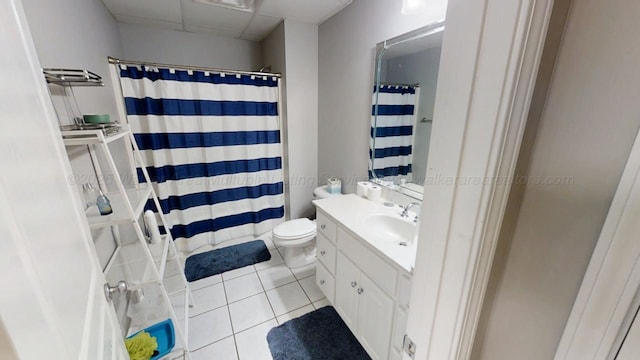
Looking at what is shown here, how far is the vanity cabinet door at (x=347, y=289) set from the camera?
1430 millimetres

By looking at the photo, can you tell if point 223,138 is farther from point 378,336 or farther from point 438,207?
point 438,207

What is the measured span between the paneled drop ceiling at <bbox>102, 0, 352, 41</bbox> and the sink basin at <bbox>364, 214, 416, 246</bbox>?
1669mm

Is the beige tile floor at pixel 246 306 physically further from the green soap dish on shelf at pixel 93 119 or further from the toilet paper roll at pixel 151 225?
the green soap dish on shelf at pixel 93 119

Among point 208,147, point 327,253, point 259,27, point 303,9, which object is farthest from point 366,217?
point 259,27

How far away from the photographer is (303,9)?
2039mm

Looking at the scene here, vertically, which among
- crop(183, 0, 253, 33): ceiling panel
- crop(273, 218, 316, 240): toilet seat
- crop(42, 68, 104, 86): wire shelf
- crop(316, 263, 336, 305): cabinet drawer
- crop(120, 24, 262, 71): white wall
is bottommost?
crop(316, 263, 336, 305): cabinet drawer

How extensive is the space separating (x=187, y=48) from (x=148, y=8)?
57 cm

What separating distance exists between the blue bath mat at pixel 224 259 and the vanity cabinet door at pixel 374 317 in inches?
51.4

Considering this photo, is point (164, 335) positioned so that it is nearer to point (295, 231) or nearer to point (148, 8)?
point (295, 231)

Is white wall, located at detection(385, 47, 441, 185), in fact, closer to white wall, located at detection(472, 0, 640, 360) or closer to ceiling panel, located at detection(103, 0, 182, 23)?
white wall, located at detection(472, 0, 640, 360)

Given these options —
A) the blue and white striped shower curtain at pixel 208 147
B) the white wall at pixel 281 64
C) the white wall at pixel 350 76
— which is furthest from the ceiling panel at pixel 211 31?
the white wall at pixel 350 76

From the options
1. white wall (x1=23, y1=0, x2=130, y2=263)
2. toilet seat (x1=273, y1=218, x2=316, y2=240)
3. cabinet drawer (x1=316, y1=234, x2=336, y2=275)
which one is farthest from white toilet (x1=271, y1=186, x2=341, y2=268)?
white wall (x1=23, y1=0, x2=130, y2=263)

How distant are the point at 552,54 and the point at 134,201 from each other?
1.90 m

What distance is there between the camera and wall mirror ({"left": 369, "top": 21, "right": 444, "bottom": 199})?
1.43 metres
